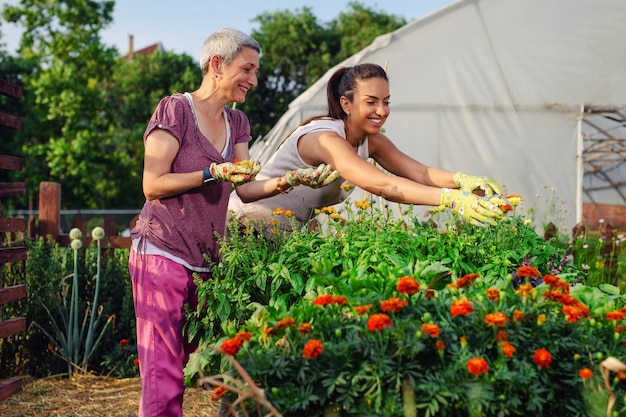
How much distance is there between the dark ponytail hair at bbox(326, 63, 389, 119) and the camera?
2902mm

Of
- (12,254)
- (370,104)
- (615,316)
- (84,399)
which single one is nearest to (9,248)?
(12,254)

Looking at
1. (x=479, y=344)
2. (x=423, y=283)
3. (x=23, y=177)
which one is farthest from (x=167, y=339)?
(x=23, y=177)

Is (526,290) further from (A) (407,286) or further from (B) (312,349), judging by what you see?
(B) (312,349)

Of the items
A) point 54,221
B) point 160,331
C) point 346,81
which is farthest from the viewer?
point 54,221

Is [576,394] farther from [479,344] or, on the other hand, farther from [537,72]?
[537,72]

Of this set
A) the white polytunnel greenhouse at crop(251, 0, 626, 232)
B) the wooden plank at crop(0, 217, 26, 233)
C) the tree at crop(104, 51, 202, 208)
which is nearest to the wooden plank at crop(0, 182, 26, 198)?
the wooden plank at crop(0, 217, 26, 233)

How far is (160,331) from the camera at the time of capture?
2441 mm

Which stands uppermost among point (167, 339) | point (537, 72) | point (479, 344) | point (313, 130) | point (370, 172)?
point (537, 72)

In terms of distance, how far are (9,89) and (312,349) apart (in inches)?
115

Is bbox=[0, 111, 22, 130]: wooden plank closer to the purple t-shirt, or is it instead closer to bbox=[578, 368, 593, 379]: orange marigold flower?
the purple t-shirt

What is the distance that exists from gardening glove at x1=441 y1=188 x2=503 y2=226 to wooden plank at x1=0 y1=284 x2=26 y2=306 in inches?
96.5

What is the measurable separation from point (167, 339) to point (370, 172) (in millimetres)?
932

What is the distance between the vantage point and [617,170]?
631 inches

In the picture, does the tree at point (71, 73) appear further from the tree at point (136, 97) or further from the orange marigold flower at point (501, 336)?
the orange marigold flower at point (501, 336)
